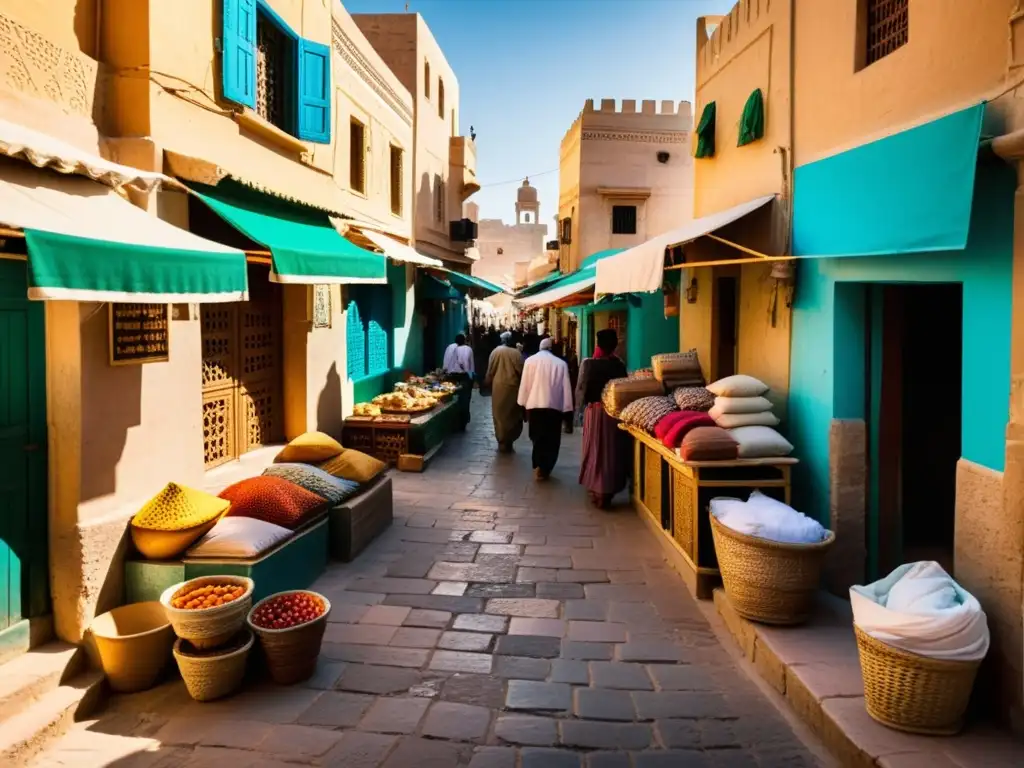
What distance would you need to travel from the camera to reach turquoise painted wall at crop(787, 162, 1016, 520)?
144 inches

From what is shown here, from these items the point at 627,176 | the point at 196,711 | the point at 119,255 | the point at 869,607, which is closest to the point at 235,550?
the point at 196,711

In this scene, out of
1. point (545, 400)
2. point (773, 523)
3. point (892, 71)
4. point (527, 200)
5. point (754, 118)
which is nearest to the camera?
point (773, 523)

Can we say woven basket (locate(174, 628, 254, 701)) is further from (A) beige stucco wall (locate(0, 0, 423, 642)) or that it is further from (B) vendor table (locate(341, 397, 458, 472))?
(B) vendor table (locate(341, 397, 458, 472))

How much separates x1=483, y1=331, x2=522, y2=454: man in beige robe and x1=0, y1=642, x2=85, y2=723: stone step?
7.76 m

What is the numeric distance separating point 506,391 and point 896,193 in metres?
7.66

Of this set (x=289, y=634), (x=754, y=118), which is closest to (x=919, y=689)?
(x=289, y=634)

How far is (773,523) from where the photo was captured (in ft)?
15.5

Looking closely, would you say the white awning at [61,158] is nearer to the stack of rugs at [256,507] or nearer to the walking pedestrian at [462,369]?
the stack of rugs at [256,507]

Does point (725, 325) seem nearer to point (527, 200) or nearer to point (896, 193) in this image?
point (896, 193)

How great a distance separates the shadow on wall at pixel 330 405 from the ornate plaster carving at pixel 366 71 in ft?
15.4

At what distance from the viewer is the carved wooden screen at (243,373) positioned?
6973mm

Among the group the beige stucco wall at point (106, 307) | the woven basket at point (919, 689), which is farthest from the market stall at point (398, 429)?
the woven basket at point (919, 689)

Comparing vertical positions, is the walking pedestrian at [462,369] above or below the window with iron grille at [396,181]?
below

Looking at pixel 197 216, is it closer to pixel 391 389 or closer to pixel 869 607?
pixel 869 607
